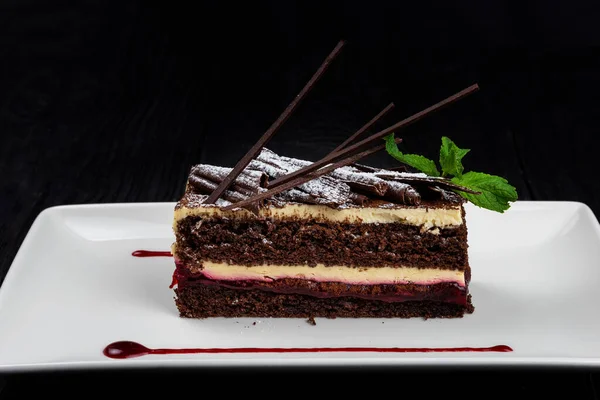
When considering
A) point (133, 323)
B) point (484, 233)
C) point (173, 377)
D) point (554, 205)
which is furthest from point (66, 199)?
Answer: point (554, 205)

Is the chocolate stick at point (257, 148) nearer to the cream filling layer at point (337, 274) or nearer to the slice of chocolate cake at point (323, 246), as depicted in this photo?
the slice of chocolate cake at point (323, 246)

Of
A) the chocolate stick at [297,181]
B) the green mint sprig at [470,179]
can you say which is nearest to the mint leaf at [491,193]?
the green mint sprig at [470,179]

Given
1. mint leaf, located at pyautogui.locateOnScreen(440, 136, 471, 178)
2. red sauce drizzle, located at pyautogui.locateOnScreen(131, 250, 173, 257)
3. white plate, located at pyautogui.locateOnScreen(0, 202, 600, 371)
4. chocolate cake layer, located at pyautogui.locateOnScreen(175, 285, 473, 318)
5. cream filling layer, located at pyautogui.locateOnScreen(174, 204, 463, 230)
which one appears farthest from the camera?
red sauce drizzle, located at pyautogui.locateOnScreen(131, 250, 173, 257)

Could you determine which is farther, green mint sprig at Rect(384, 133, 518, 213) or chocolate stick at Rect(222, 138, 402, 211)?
green mint sprig at Rect(384, 133, 518, 213)

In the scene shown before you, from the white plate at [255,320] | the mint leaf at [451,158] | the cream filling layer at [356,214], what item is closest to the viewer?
the white plate at [255,320]

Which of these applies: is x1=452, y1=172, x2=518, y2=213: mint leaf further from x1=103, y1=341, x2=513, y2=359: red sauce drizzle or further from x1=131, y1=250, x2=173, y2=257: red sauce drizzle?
x1=131, y1=250, x2=173, y2=257: red sauce drizzle

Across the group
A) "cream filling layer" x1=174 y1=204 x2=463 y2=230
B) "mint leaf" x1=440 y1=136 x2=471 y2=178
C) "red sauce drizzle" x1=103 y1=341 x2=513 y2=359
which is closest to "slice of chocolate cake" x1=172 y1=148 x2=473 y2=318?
"cream filling layer" x1=174 y1=204 x2=463 y2=230
